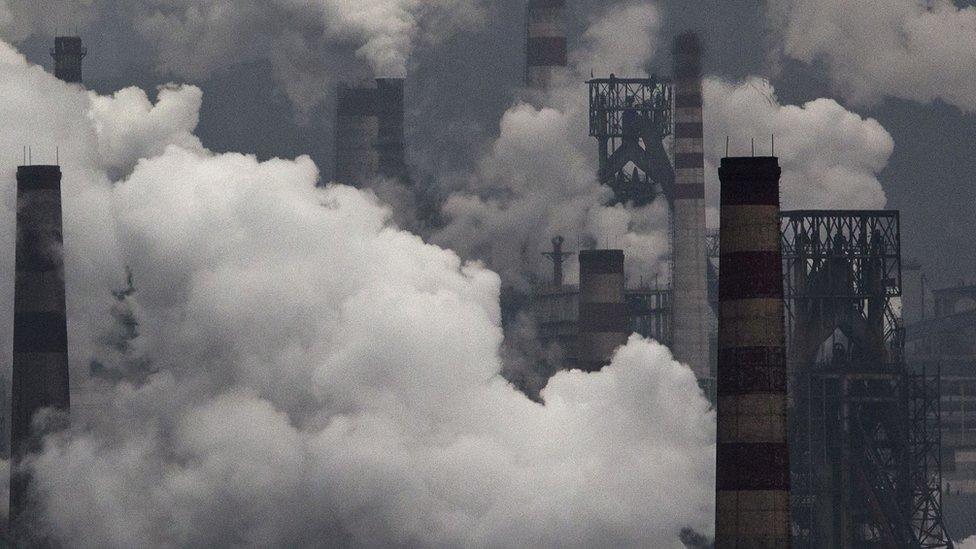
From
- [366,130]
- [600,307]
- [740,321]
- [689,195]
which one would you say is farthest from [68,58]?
[740,321]

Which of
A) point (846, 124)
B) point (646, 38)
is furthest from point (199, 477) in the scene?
point (646, 38)

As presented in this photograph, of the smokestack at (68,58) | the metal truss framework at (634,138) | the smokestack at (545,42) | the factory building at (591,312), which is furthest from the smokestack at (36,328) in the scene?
the smokestack at (545,42)

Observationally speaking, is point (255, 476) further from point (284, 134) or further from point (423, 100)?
point (423, 100)

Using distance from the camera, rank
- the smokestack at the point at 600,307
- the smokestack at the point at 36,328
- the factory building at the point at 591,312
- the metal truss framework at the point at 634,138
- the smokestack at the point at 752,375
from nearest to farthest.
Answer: the smokestack at the point at 752,375 → the smokestack at the point at 36,328 → the smokestack at the point at 600,307 → the factory building at the point at 591,312 → the metal truss framework at the point at 634,138

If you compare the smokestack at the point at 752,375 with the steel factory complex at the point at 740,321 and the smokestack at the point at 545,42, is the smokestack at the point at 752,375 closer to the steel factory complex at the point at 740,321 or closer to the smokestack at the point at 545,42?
the steel factory complex at the point at 740,321

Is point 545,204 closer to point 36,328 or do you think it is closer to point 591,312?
point 591,312
